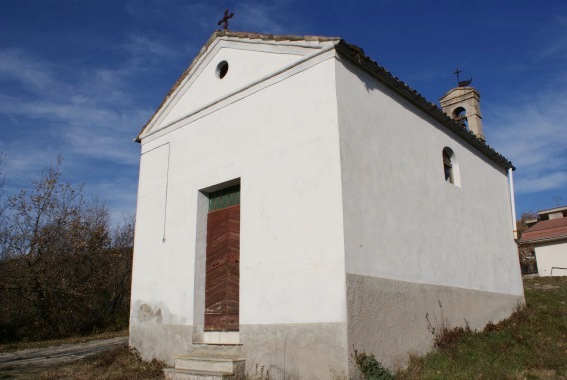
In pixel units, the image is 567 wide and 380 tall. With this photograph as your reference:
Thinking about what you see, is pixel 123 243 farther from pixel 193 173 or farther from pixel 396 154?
pixel 396 154

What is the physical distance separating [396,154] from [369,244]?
7.31 feet

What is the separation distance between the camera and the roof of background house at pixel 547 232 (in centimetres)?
2669

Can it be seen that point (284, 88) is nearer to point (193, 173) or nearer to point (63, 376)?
point (193, 173)

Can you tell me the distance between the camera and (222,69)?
33.2 feet

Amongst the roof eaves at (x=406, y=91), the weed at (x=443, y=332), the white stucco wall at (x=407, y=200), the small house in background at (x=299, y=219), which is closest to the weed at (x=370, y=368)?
the small house in background at (x=299, y=219)

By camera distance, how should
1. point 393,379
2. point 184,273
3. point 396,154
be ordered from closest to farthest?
point 393,379
point 396,154
point 184,273

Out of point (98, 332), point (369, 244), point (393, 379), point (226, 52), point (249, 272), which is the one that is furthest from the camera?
point (98, 332)

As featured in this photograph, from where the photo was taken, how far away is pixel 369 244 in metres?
7.29

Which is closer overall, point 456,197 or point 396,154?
point 396,154

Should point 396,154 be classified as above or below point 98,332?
above

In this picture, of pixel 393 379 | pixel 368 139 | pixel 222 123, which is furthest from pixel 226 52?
pixel 393 379

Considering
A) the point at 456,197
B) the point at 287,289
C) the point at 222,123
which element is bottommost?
the point at 287,289

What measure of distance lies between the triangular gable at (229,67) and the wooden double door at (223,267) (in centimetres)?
229

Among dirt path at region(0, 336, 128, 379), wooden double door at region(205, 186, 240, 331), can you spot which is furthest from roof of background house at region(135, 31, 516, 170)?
dirt path at region(0, 336, 128, 379)
